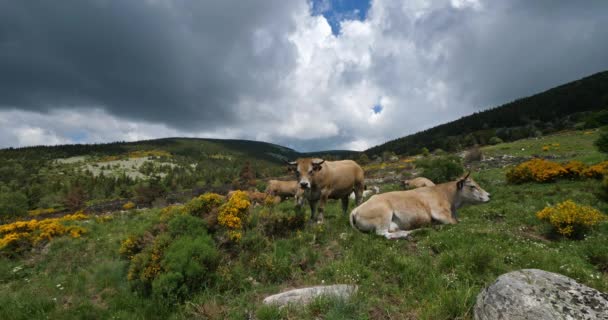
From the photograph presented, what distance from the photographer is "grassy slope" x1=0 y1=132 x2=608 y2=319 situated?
431 cm

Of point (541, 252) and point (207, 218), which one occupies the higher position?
point (207, 218)

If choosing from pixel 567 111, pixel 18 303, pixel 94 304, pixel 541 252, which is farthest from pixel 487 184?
pixel 567 111

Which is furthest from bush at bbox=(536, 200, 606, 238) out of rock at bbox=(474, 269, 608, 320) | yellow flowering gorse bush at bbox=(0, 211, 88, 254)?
yellow flowering gorse bush at bbox=(0, 211, 88, 254)

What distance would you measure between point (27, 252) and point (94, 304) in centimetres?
873

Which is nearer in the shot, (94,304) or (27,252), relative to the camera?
(94,304)

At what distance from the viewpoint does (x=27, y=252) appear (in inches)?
444

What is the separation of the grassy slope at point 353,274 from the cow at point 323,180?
127 centimetres

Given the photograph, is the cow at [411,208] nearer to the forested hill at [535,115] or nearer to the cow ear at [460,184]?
the cow ear at [460,184]

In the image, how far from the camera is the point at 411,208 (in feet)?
26.8

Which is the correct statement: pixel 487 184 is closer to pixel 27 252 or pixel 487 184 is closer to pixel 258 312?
pixel 258 312

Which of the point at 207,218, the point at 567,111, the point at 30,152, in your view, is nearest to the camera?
the point at 207,218

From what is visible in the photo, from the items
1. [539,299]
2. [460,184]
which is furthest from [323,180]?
[539,299]

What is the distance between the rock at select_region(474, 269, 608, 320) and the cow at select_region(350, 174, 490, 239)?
3.64m

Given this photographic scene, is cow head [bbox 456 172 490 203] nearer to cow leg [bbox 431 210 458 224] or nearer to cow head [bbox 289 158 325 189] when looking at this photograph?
cow leg [bbox 431 210 458 224]
